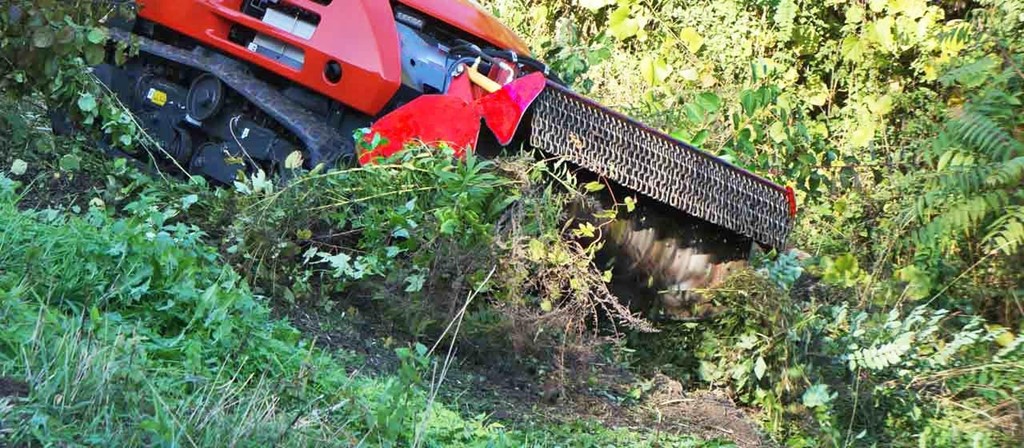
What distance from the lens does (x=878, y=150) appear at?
10289 millimetres

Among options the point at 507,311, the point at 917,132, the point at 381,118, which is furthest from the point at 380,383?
the point at 917,132

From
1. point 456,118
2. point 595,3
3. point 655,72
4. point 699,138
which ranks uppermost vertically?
point 595,3

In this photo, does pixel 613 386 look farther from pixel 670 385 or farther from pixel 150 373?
pixel 150 373

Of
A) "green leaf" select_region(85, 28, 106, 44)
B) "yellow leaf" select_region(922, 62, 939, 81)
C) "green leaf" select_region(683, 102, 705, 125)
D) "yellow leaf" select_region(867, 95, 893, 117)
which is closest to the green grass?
"green leaf" select_region(85, 28, 106, 44)

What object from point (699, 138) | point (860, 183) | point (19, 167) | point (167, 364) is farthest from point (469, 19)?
point (167, 364)

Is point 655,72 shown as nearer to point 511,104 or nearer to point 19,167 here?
point 511,104

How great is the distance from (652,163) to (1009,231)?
1.81 m

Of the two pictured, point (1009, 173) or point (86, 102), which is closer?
point (1009, 173)

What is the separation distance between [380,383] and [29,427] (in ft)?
5.71

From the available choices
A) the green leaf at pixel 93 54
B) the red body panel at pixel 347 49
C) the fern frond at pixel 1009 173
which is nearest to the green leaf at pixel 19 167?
the green leaf at pixel 93 54

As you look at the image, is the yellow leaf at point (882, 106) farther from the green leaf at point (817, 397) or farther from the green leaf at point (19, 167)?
the green leaf at point (19, 167)

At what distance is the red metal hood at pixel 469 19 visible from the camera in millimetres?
7504

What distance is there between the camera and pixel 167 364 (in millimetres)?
4363

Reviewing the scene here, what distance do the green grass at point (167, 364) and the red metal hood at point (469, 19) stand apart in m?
2.45
